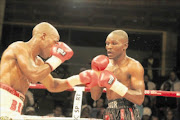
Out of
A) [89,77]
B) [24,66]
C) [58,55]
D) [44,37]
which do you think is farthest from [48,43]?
[89,77]

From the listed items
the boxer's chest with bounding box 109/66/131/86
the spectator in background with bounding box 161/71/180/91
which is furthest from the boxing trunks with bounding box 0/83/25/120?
the spectator in background with bounding box 161/71/180/91

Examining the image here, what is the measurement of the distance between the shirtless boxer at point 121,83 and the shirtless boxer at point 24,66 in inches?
Result: 8.9

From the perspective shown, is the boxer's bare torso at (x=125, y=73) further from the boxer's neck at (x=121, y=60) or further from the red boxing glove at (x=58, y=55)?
the red boxing glove at (x=58, y=55)

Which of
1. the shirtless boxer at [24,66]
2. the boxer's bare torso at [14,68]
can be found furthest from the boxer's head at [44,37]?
the boxer's bare torso at [14,68]

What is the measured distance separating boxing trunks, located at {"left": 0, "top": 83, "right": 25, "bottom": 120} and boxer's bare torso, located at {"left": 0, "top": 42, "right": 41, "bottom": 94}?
55 mm

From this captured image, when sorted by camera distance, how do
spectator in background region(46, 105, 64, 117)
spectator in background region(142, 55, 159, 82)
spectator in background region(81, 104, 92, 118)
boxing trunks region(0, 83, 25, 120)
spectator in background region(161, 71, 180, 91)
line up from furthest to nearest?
spectator in background region(142, 55, 159, 82)
spectator in background region(161, 71, 180, 91)
spectator in background region(46, 105, 64, 117)
spectator in background region(81, 104, 92, 118)
boxing trunks region(0, 83, 25, 120)

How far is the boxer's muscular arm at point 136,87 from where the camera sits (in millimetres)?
2150

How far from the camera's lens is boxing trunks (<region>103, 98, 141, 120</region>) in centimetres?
226

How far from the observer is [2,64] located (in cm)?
204

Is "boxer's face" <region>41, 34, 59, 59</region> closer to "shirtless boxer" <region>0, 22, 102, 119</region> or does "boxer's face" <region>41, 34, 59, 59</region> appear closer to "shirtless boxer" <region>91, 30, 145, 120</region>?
"shirtless boxer" <region>0, 22, 102, 119</region>

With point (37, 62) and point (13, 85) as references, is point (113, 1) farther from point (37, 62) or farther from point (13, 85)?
point (13, 85)

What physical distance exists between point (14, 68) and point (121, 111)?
96cm

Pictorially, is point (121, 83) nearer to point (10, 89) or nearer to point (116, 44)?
point (116, 44)

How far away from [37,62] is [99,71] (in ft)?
1.80
